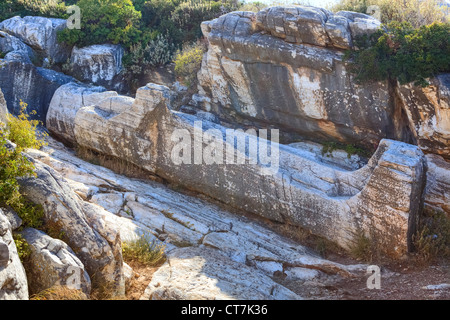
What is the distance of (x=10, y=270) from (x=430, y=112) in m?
9.61

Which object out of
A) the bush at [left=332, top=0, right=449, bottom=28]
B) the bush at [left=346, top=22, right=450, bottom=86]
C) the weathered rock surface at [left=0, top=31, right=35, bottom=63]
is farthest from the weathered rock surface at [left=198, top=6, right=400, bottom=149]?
the weathered rock surface at [left=0, top=31, right=35, bottom=63]

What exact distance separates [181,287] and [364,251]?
168 inches

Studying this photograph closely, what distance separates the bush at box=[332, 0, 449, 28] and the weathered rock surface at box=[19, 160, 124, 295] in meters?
11.6

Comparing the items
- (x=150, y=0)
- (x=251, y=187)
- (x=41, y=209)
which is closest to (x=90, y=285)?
(x=41, y=209)

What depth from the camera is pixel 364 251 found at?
358 inches

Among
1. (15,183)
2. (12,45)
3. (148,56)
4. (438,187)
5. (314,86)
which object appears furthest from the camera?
(148,56)

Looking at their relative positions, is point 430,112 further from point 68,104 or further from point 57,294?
point 68,104

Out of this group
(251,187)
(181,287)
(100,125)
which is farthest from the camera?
(100,125)

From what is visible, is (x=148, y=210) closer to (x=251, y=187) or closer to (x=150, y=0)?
(x=251, y=187)

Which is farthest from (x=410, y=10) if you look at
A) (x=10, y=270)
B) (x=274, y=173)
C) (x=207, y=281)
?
(x=10, y=270)

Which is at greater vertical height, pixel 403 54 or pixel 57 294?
pixel 403 54

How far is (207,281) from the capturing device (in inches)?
279

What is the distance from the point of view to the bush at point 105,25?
1630 centimetres

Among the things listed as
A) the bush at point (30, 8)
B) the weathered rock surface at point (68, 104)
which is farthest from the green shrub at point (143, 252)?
the bush at point (30, 8)
